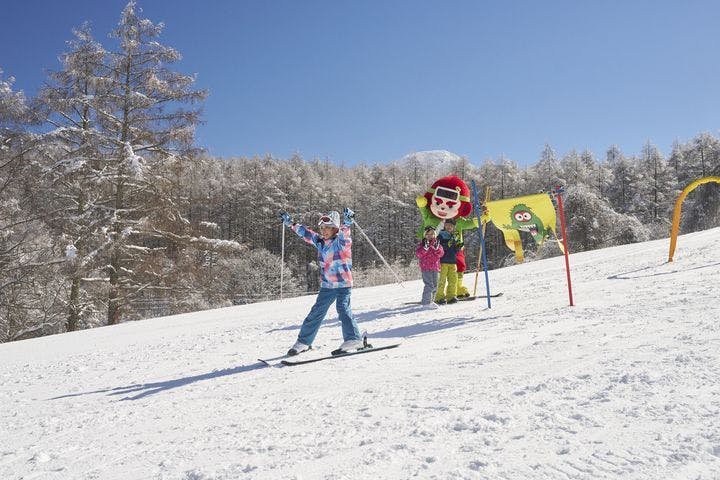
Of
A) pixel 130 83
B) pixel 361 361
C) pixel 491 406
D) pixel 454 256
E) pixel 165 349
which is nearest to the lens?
pixel 491 406

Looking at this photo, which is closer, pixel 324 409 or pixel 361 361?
pixel 324 409

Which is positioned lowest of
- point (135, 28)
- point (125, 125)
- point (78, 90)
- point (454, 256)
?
point (454, 256)

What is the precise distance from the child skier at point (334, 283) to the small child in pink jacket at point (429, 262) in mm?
3134

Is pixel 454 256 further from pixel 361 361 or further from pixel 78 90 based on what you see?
pixel 78 90

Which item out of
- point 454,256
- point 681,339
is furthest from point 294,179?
point 681,339

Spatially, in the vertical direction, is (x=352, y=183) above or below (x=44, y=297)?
above

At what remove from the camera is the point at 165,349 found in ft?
22.8

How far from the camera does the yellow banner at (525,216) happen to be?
823cm

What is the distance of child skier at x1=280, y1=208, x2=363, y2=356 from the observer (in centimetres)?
579

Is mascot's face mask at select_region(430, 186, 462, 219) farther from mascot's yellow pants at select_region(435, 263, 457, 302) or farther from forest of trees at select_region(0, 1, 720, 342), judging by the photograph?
forest of trees at select_region(0, 1, 720, 342)

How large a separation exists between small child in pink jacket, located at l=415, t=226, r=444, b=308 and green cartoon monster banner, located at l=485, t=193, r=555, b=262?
3.75 feet

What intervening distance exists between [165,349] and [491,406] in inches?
214

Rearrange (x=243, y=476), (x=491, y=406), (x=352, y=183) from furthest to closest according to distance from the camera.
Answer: (x=352, y=183) < (x=491, y=406) < (x=243, y=476)

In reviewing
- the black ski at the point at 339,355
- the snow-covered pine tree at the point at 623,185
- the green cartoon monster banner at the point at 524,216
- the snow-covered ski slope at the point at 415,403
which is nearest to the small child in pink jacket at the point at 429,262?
the green cartoon monster banner at the point at 524,216
